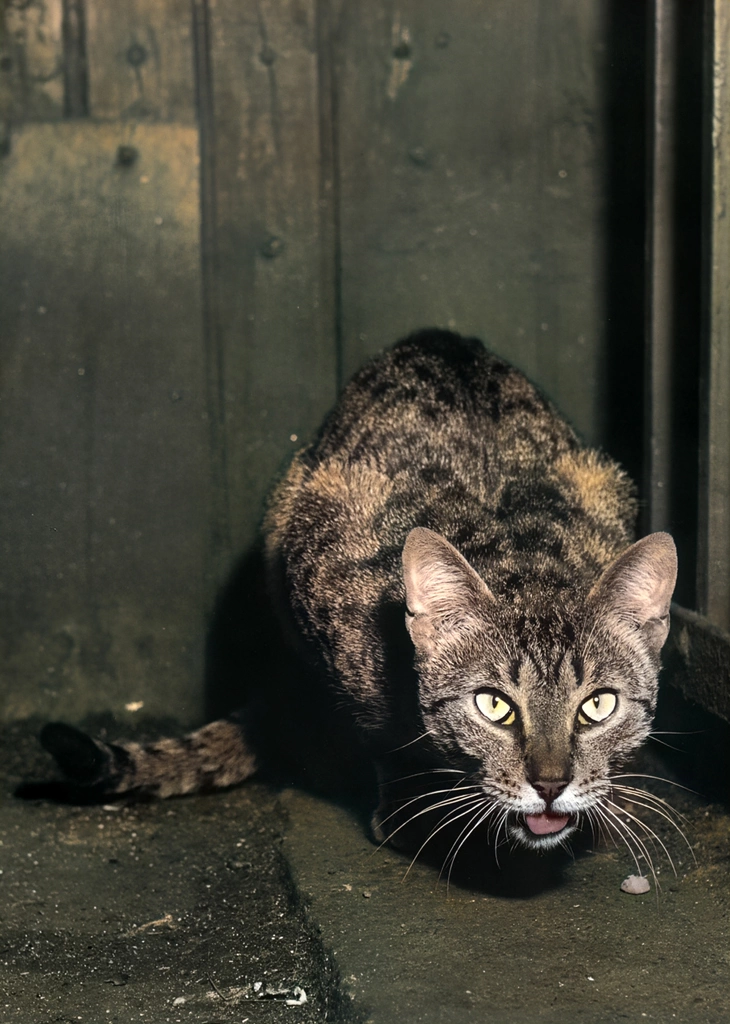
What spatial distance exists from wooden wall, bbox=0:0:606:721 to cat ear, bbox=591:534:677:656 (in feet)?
4.70

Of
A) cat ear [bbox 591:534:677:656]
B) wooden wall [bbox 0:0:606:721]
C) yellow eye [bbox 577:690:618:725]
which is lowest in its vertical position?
yellow eye [bbox 577:690:618:725]

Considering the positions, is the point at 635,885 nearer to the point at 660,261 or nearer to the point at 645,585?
the point at 645,585

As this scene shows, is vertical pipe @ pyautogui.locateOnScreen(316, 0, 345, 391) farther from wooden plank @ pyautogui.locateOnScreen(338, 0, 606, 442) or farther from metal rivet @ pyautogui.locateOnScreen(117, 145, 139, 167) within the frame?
metal rivet @ pyautogui.locateOnScreen(117, 145, 139, 167)

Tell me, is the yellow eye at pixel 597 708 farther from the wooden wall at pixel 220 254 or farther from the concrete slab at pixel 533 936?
the wooden wall at pixel 220 254

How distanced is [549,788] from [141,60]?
2696mm

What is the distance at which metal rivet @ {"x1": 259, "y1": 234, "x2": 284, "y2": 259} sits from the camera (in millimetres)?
3768

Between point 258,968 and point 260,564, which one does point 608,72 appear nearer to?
point 260,564

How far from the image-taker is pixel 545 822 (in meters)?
2.51

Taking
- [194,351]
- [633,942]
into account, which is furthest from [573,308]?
[633,942]

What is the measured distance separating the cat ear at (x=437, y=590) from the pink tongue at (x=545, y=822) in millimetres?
448

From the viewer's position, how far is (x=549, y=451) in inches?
129

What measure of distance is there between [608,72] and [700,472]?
59.4 inches

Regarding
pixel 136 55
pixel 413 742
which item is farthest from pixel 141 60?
pixel 413 742

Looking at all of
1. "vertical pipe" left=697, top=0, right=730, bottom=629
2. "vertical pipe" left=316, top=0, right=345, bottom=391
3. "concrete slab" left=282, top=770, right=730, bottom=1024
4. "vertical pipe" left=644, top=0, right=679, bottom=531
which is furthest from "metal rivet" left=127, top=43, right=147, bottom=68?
"concrete slab" left=282, top=770, right=730, bottom=1024
